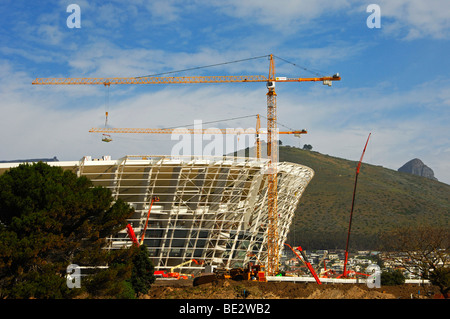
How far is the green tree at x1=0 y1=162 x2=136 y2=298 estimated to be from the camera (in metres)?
34.7

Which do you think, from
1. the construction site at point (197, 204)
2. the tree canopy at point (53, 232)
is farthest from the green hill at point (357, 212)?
the tree canopy at point (53, 232)

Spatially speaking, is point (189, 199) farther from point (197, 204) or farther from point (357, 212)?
point (357, 212)

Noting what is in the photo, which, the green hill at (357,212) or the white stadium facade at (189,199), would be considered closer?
the white stadium facade at (189,199)

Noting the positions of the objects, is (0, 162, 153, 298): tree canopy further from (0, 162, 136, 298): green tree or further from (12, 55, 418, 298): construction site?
(12, 55, 418, 298): construction site

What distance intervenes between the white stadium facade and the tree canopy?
25.2 m

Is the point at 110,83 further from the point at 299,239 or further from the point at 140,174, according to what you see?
the point at 299,239

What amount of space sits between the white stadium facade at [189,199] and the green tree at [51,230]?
82.8 feet

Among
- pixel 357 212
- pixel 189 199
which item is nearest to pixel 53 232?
pixel 189 199

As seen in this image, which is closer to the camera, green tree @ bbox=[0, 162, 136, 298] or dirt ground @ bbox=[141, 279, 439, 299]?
green tree @ bbox=[0, 162, 136, 298]

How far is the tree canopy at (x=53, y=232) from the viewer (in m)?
34.7

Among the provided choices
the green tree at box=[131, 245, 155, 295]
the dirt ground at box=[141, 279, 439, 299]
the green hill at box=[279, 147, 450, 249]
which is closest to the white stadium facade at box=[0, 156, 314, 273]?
the green tree at box=[131, 245, 155, 295]

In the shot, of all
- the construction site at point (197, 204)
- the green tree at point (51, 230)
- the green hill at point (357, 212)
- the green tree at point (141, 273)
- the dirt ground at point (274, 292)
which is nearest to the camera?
the green tree at point (51, 230)

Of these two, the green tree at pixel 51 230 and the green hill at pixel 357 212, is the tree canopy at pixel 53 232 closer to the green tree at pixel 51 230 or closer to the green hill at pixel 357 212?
the green tree at pixel 51 230
